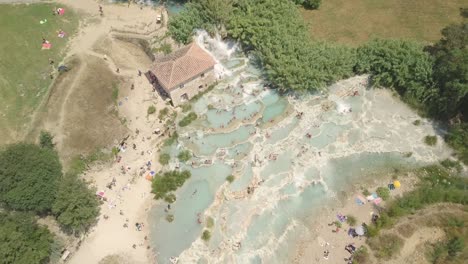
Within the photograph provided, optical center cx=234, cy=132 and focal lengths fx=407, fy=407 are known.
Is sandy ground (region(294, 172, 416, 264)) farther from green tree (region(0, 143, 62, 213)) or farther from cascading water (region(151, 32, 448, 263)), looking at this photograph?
green tree (region(0, 143, 62, 213))

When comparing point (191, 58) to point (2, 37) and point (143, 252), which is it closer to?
point (143, 252)

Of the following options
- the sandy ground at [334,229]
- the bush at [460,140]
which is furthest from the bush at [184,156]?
the bush at [460,140]

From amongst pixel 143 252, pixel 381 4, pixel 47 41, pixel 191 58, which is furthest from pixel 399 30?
pixel 47 41

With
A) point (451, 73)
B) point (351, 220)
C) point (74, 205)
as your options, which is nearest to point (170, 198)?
point (74, 205)

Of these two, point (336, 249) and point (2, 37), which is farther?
point (2, 37)

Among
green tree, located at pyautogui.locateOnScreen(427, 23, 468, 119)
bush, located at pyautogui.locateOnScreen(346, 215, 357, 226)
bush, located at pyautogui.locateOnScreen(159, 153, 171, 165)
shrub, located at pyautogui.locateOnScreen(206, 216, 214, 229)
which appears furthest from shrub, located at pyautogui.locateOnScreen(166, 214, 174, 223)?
green tree, located at pyautogui.locateOnScreen(427, 23, 468, 119)

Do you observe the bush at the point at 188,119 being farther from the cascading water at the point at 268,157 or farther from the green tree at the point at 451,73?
the green tree at the point at 451,73

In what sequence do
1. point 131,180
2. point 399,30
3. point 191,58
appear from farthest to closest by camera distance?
1. point 399,30
2. point 191,58
3. point 131,180
